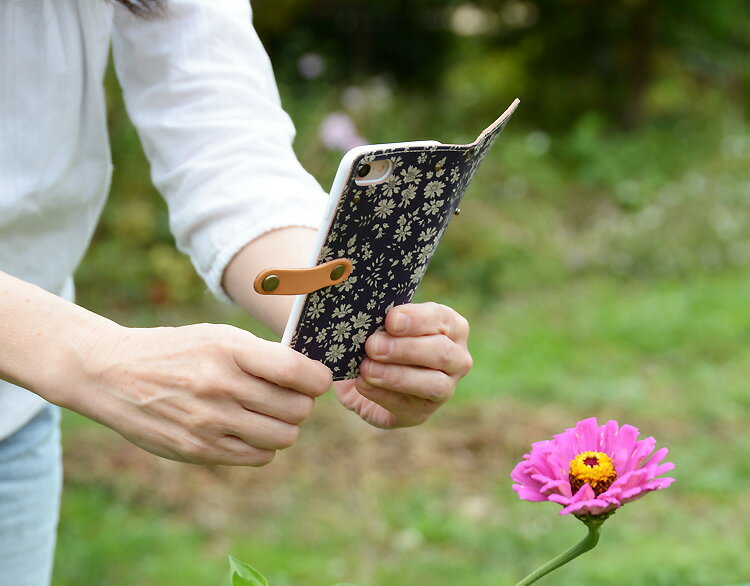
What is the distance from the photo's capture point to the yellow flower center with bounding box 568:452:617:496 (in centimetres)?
73

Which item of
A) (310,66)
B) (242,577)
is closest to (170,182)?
(242,577)

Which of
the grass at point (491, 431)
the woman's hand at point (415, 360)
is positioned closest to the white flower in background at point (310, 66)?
the grass at point (491, 431)

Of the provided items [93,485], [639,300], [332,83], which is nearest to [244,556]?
[93,485]

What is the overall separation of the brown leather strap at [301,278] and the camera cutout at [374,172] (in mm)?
79

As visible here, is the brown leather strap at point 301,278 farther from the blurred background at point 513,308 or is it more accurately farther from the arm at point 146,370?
the blurred background at point 513,308

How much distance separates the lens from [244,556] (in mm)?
2531

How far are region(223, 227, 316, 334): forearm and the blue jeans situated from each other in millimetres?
351

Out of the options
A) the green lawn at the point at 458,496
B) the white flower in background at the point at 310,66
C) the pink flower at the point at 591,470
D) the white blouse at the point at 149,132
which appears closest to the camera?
the pink flower at the point at 591,470

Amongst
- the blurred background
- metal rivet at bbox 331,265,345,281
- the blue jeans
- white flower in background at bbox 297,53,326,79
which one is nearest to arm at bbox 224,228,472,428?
metal rivet at bbox 331,265,345,281

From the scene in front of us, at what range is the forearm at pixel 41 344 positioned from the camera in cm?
79

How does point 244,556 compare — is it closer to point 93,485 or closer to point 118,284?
point 93,485

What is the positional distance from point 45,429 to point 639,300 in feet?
11.5

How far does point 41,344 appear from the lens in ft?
2.59

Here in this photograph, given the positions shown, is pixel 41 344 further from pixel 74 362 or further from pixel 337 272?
pixel 337 272
